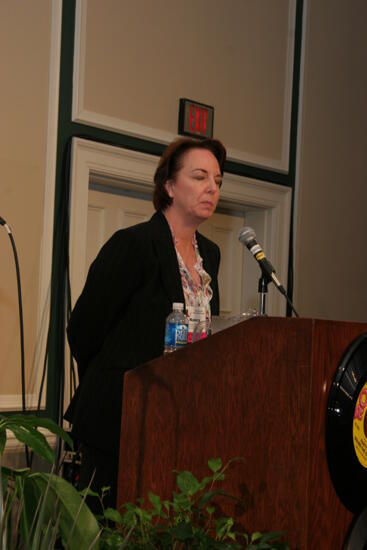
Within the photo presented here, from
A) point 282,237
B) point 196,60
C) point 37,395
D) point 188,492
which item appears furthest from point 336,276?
point 188,492

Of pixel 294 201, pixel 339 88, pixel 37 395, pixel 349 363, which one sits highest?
pixel 339 88

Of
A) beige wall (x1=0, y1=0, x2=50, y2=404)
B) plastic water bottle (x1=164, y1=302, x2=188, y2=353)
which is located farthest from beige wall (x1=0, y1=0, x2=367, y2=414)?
plastic water bottle (x1=164, y1=302, x2=188, y2=353)

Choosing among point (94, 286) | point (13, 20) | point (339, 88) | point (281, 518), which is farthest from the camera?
point (339, 88)

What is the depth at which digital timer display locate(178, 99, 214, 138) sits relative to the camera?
421 centimetres

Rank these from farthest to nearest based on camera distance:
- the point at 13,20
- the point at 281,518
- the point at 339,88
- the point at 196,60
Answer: the point at 339,88 → the point at 196,60 → the point at 13,20 → the point at 281,518

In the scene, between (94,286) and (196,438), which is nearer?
(196,438)

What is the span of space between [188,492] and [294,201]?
148 inches

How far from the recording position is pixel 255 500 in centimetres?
147

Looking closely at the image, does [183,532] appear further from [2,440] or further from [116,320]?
[116,320]

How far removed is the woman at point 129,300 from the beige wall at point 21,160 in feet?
3.81

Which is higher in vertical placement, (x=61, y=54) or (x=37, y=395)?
(x=61, y=54)

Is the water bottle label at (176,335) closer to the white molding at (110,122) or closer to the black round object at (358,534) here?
the black round object at (358,534)

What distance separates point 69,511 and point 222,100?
12.1 feet

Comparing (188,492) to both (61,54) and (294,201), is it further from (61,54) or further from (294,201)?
(294,201)
